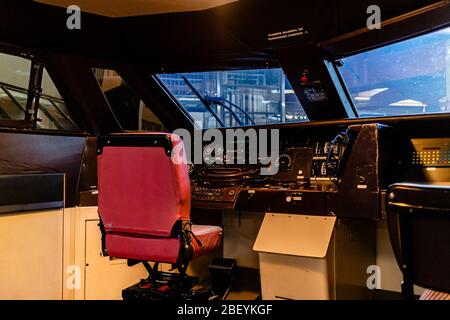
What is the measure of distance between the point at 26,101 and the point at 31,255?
1.13 m

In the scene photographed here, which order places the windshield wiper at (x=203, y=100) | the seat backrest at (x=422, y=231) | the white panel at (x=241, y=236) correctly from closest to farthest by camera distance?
the seat backrest at (x=422, y=231) → the white panel at (x=241, y=236) → the windshield wiper at (x=203, y=100)

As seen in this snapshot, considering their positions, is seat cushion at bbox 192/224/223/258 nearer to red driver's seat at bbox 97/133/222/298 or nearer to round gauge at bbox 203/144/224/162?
red driver's seat at bbox 97/133/222/298

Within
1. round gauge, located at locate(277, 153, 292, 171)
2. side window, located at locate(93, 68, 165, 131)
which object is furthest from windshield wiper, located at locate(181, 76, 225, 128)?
round gauge, located at locate(277, 153, 292, 171)

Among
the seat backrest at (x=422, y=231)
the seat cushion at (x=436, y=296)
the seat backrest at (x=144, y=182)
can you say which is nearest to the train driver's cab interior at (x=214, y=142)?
the seat backrest at (x=144, y=182)

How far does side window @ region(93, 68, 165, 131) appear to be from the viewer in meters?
3.37

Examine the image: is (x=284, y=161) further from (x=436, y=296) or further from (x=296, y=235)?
(x=436, y=296)

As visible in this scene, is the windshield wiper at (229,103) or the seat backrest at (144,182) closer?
the seat backrest at (144,182)

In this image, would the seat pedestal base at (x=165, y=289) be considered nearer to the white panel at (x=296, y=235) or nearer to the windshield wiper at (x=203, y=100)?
the white panel at (x=296, y=235)

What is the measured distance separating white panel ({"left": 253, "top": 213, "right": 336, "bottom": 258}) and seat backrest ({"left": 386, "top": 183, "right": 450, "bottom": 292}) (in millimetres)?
861

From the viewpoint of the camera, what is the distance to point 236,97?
3.45m

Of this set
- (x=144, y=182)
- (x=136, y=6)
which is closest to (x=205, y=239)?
(x=144, y=182)

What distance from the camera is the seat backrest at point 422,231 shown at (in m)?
1.13

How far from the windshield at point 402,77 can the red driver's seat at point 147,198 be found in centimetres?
160
